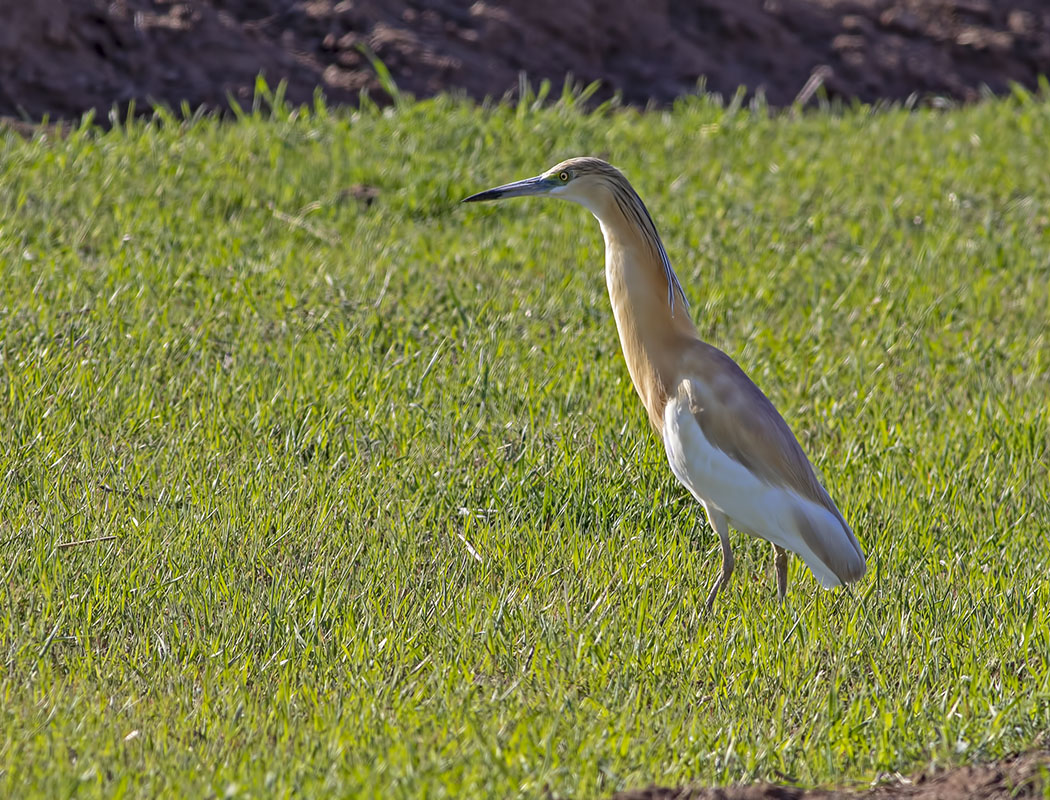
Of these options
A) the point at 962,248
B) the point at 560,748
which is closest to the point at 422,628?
the point at 560,748

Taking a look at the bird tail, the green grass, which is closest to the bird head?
the green grass

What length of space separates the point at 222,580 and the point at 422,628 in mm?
651

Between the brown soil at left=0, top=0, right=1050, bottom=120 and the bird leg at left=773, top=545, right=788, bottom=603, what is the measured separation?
560cm

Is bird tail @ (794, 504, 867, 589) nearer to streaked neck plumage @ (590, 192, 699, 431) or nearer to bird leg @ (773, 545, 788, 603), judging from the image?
bird leg @ (773, 545, 788, 603)

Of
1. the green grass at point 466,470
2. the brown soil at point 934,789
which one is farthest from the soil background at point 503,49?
the brown soil at point 934,789

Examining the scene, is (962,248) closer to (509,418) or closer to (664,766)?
(509,418)

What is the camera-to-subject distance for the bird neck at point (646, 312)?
4445mm

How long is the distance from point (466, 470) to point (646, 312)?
1057 millimetres

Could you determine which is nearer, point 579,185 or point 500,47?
point 579,185

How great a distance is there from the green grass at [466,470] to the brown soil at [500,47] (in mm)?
614

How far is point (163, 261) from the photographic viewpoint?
6.64 metres

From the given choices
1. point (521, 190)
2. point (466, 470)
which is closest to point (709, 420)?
point (521, 190)

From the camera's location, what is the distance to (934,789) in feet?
10.8

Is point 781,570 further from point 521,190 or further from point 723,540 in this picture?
point 521,190
